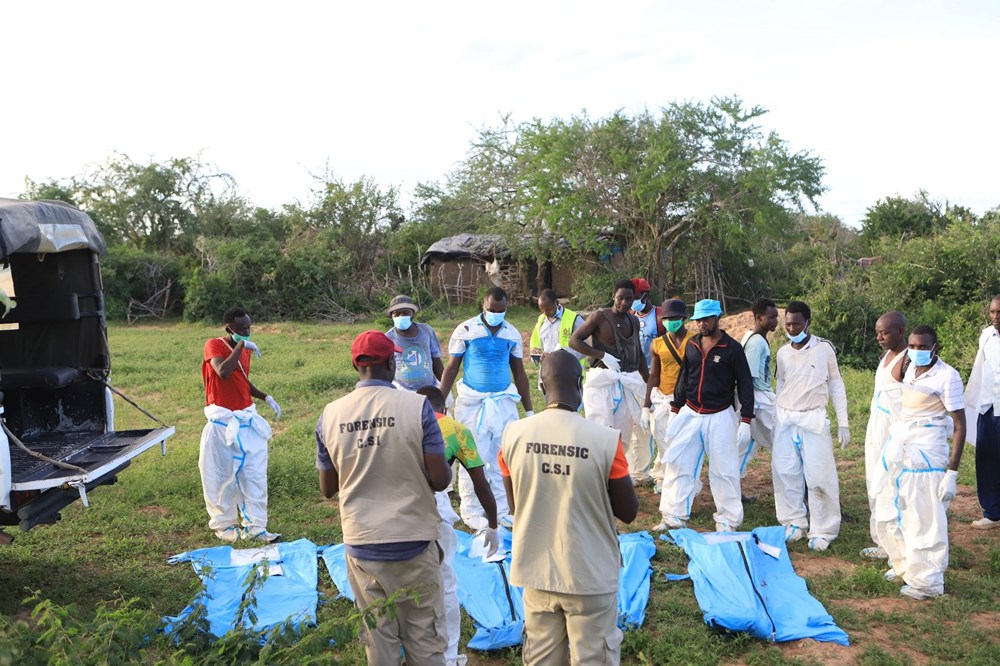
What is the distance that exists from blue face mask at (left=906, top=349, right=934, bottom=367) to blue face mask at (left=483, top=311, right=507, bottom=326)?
2.91 metres

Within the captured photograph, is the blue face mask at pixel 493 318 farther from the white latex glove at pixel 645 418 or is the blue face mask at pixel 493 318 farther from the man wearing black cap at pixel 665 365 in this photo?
the white latex glove at pixel 645 418

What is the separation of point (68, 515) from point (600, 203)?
15251 mm

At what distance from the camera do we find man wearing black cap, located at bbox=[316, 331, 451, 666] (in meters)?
3.45

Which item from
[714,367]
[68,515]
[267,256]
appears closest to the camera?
[714,367]

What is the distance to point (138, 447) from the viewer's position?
5.69m

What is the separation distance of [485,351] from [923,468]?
3210 mm

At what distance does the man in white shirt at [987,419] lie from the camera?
6.21 m

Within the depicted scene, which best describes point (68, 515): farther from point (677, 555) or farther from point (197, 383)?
point (197, 383)

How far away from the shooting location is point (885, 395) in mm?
5570

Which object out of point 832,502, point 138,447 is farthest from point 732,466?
point 138,447

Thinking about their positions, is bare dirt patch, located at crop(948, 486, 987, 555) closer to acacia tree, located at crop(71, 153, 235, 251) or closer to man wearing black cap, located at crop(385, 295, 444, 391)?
man wearing black cap, located at crop(385, 295, 444, 391)

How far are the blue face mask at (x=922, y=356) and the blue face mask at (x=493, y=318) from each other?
2915 mm

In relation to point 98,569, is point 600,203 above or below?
above

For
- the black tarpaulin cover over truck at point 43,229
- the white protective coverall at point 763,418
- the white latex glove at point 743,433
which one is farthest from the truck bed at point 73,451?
the white protective coverall at point 763,418
